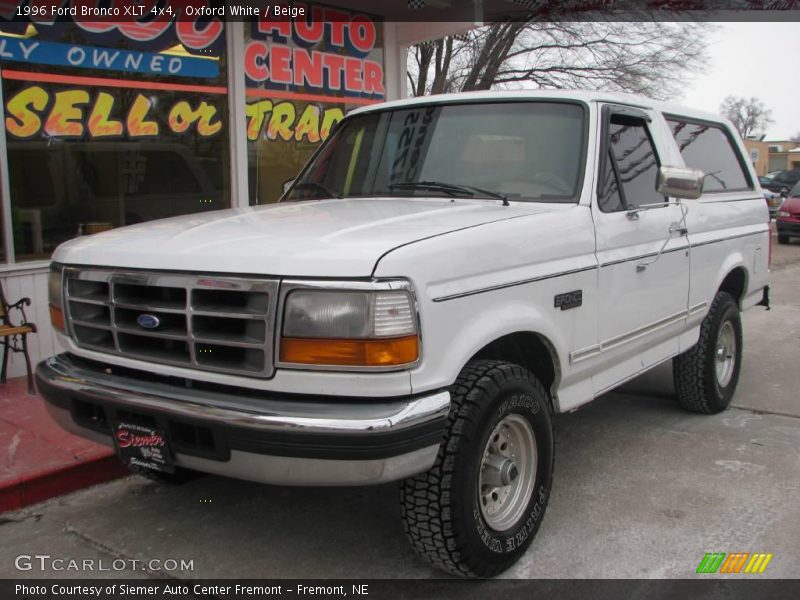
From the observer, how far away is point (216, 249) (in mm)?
2854

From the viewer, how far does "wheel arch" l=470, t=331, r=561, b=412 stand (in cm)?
335

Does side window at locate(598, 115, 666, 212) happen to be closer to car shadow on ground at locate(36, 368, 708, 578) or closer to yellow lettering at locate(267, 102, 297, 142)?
car shadow on ground at locate(36, 368, 708, 578)

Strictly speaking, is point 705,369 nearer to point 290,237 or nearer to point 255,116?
point 290,237

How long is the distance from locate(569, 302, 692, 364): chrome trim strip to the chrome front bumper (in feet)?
3.50

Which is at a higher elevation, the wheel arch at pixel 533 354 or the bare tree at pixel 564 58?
the bare tree at pixel 564 58

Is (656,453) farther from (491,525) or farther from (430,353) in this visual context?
(430,353)

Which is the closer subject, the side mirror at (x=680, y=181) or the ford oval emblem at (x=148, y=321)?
the ford oval emblem at (x=148, y=321)

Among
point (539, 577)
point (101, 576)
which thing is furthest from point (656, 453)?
point (101, 576)

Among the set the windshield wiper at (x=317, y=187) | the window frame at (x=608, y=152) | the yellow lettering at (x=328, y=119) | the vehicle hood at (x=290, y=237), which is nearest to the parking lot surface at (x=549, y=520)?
the vehicle hood at (x=290, y=237)

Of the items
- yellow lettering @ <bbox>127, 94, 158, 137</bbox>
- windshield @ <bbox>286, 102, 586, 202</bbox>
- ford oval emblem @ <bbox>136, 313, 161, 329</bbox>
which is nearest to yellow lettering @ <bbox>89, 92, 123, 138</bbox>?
yellow lettering @ <bbox>127, 94, 158, 137</bbox>

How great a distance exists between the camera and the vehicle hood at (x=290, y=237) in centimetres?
267

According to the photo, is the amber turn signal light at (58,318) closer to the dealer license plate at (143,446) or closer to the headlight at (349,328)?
the dealer license plate at (143,446)

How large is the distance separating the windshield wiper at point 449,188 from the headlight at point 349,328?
1.25 m

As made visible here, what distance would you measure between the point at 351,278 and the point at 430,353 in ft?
1.27
